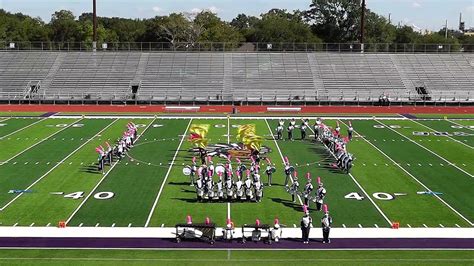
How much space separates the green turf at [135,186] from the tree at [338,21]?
181 feet

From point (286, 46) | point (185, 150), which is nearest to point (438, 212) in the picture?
point (185, 150)

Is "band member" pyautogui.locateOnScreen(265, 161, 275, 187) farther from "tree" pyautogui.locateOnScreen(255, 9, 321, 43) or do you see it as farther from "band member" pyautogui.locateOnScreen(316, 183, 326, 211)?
"tree" pyautogui.locateOnScreen(255, 9, 321, 43)

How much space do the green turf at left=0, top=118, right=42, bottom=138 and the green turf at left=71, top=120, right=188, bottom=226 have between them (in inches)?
319

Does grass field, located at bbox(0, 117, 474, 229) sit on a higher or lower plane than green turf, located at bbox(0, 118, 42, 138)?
lower

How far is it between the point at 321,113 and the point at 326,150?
1504 cm

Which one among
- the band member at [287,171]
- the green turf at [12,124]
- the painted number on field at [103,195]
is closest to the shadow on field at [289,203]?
the band member at [287,171]

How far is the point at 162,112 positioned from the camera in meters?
43.2

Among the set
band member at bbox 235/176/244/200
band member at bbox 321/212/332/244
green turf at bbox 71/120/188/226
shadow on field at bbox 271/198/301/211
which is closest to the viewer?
band member at bbox 321/212/332/244

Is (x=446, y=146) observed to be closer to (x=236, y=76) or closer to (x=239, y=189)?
(x=239, y=189)

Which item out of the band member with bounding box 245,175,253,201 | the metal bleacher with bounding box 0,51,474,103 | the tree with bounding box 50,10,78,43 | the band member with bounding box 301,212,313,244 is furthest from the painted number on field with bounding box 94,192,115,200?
the tree with bounding box 50,10,78,43

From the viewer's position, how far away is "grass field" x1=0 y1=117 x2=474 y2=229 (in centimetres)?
1783

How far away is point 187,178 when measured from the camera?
22531mm

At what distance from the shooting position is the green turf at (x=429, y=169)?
65.0 feet

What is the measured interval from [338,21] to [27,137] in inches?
2391
